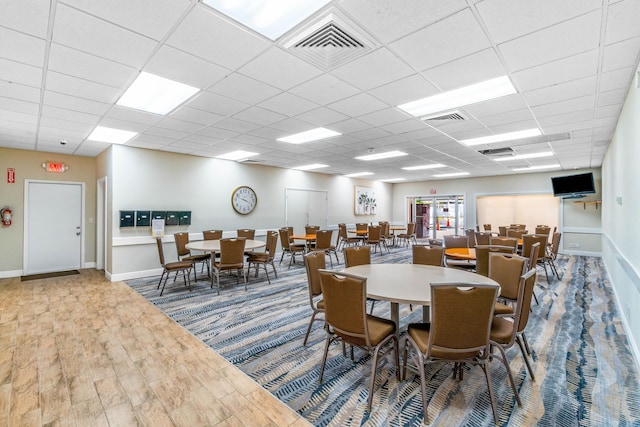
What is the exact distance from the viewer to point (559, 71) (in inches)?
107

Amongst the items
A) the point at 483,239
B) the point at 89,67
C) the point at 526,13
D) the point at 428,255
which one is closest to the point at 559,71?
the point at 526,13

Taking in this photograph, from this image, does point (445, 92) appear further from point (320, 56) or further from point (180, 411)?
point (180, 411)

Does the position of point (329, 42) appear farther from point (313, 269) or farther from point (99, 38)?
point (313, 269)

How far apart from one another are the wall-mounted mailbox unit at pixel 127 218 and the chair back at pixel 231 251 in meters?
2.22

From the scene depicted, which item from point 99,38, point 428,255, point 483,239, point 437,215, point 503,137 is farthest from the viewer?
point 437,215

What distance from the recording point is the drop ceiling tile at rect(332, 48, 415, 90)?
252cm

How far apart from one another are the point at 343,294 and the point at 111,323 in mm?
3182

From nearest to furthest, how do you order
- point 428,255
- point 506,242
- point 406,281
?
1. point 406,281
2. point 428,255
3. point 506,242

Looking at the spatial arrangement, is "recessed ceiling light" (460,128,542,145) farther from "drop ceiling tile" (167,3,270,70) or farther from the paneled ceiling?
"drop ceiling tile" (167,3,270,70)

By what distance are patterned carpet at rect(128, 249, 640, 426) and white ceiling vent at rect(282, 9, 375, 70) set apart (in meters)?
2.67

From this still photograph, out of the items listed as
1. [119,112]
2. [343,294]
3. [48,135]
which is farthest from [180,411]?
[48,135]

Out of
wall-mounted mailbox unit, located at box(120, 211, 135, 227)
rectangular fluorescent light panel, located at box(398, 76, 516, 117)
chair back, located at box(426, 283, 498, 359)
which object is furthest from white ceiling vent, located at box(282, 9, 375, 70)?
wall-mounted mailbox unit, located at box(120, 211, 135, 227)

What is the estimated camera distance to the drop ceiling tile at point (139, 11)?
1.88m

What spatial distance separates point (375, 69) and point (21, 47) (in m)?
2.94
